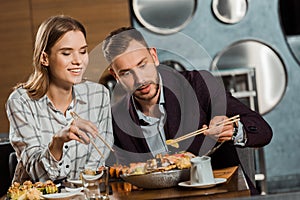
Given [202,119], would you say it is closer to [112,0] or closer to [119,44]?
[119,44]

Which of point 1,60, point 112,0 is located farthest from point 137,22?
point 1,60

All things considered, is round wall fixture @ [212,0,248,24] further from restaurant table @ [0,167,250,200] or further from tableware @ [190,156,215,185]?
tableware @ [190,156,215,185]

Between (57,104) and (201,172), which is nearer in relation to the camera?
(201,172)

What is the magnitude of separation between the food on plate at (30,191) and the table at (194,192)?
0.66 feet

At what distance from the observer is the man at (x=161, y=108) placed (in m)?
2.83

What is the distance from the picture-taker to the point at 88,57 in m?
2.98

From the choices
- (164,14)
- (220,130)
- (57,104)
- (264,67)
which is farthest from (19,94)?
(264,67)

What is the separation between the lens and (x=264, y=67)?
255 inches

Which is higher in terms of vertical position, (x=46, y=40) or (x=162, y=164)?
(x=46, y=40)

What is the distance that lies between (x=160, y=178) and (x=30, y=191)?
411 millimetres

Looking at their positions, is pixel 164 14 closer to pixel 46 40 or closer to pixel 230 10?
pixel 230 10

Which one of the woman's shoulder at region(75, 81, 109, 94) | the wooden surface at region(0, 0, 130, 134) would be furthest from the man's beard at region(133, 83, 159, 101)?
the wooden surface at region(0, 0, 130, 134)

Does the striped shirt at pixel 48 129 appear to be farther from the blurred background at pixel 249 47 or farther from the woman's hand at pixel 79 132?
the blurred background at pixel 249 47

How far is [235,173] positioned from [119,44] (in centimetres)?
63
